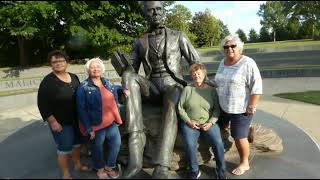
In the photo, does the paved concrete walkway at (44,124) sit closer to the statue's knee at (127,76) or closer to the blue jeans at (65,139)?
the blue jeans at (65,139)

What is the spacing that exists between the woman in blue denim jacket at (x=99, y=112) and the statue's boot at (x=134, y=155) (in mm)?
160

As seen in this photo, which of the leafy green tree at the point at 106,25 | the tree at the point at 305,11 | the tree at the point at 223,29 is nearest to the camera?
the leafy green tree at the point at 106,25

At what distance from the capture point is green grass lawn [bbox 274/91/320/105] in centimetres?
917

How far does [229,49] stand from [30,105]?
8.18 metres

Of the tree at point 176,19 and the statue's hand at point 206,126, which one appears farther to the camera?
the tree at point 176,19

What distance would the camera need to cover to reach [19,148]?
5.79 meters

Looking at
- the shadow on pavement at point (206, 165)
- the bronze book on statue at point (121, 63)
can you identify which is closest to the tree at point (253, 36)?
the shadow on pavement at point (206, 165)

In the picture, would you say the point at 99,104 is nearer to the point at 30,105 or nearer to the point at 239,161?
the point at 239,161

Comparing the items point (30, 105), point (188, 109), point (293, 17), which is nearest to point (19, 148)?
point (188, 109)

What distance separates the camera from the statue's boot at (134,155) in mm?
3916

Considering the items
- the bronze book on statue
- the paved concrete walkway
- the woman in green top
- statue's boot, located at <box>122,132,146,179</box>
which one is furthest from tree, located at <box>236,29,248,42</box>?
statue's boot, located at <box>122,132,146,179</box>

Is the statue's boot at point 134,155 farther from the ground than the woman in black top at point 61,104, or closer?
closer

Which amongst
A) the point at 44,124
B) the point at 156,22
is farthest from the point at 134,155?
the point at 44,124

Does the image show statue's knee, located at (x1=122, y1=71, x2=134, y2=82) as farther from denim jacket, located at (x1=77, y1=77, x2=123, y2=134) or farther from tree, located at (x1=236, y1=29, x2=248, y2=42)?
tree, located at (x1=236, y1=29, x2=248, y2=42)
